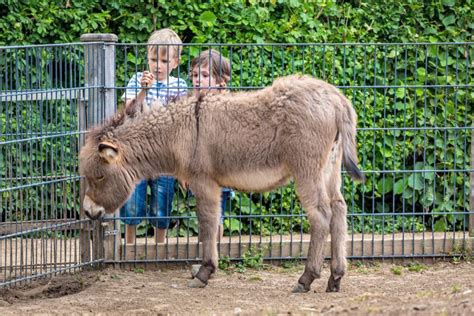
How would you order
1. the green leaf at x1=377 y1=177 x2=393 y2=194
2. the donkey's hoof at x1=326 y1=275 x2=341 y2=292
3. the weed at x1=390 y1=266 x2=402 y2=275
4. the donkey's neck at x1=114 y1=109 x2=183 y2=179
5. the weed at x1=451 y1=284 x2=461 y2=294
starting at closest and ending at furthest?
the weed at x1=451 y1=284 x2=461 y2=294 < the donkey's hoof at x1=326 y1=275 x2=341 y2=292 < the donkey's neck at x1=114 y1=109 x2=183 y2=179 < the weed at x1=390 y1=266 x2=402 y2=275 < the green leaf at x1=377 y1=177 x2=393 y2=194

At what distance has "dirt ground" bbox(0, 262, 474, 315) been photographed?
27.3ft

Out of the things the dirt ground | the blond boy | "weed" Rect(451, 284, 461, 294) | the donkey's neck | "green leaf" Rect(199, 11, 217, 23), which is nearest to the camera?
the dirt ground

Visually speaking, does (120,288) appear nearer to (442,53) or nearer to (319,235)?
(319,235)

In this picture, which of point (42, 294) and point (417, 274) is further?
point (417, 274)

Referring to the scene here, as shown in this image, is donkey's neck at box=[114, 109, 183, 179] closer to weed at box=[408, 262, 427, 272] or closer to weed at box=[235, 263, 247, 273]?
weed at box=[235, 263, 247, 273]

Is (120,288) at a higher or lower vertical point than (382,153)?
lower

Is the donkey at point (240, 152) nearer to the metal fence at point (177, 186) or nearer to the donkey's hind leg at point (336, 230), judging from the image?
the donkey's hind leg at point (336, 230)

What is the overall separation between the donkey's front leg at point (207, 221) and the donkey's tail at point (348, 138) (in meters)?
1.11

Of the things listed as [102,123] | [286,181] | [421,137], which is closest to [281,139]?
[286,181]

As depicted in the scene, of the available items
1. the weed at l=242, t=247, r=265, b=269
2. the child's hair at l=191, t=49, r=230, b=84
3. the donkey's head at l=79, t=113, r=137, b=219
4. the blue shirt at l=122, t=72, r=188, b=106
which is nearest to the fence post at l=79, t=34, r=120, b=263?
the blue shirt at l=122, t=72, r=188, b=106

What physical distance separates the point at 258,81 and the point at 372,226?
6.47 ft

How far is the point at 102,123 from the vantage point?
32.3ft

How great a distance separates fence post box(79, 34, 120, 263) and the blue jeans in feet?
0.96

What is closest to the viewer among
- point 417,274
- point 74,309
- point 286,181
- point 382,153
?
point 74,309
